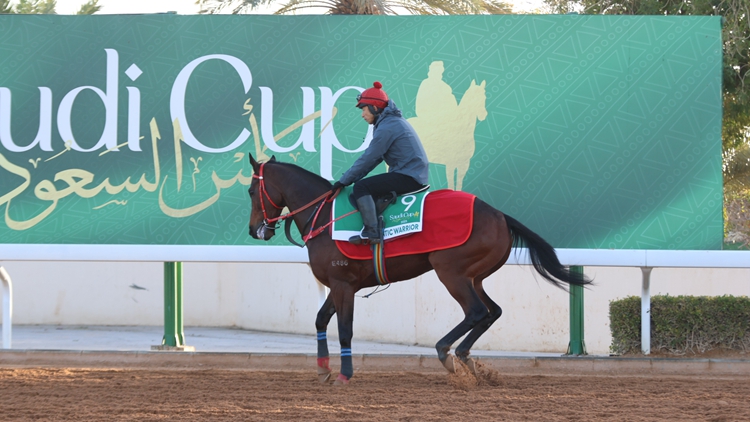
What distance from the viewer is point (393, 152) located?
304 inches

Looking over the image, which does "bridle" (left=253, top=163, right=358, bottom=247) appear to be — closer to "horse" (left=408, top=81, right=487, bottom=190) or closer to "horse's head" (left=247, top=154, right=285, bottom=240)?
"horse's head" (left=247, top=154, right=285, bottom=240)

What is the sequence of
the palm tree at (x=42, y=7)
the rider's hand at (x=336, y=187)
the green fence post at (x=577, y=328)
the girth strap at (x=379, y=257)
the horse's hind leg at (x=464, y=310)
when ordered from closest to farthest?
the horse's hind leg at (x=464, y=310)
the girth strap at (x=379, y=257)
the rider's hand at (x=336, y=187)
the green fence post at (x=577, y=328)
the palm tree at (x=42, y=7)

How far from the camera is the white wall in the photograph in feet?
47.0

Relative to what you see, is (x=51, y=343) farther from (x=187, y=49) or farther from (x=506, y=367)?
(x=506, y=367)

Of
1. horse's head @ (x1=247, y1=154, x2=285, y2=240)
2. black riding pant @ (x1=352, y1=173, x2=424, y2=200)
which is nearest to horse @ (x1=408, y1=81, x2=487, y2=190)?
black riding pant @ (x1=352, y1=173, x2=424, y2=200)

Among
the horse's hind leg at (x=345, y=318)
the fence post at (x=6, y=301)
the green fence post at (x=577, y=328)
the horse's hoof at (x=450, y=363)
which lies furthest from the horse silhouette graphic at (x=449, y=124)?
the fence post at (x=6, y=301)

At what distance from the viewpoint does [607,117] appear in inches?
386

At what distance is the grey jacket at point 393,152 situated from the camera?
24.9 feet

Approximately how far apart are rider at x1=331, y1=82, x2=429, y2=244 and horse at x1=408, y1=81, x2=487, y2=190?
79.2 inches

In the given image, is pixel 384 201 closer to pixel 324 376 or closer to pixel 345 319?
pixel 345 319

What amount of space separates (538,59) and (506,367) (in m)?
3.44

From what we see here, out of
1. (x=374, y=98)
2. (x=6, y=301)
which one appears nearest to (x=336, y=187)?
(x=374, y=98)

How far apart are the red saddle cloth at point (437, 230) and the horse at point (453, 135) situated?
2.21 meters

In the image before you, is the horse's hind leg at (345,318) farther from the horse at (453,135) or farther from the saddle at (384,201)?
the horse at (453,135)
